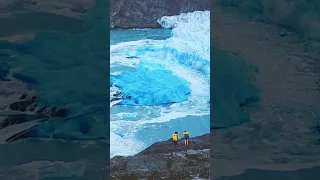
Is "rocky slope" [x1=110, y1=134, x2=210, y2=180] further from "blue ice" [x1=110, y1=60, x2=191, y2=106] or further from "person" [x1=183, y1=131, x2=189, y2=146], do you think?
"blue ice" [x1=110, y1=60, x2=191, y2=106]

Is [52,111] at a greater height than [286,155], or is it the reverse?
[52,111]

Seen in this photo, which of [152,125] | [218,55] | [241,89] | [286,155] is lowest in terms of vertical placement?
[286,155]

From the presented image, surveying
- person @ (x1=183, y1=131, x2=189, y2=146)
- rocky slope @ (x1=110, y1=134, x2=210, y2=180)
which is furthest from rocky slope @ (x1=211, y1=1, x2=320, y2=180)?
person @ (x1=183, y1=131, x2=189, y2=146)

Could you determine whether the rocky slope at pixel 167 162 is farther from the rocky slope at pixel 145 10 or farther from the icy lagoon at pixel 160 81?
the rocky slope at pixel 145 10

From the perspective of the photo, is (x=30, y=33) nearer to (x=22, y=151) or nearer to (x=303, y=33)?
(x=22, y=151)

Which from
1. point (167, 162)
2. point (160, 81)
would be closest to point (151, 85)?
point (160, 81)

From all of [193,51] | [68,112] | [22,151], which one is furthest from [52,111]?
[193,51]

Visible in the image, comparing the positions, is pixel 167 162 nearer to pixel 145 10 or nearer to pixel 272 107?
pixel 272 107
